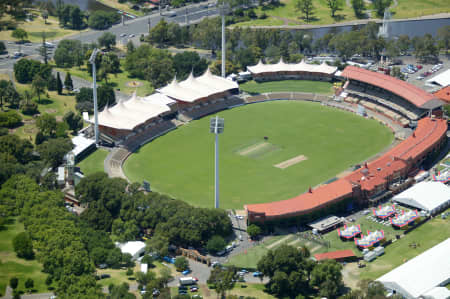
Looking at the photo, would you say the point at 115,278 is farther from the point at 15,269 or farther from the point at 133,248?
the point at 15,269

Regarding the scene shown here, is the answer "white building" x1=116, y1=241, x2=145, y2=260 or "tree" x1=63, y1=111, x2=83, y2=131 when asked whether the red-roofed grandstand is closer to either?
"white building" x1=116, y1=241, x2=145, y2=260

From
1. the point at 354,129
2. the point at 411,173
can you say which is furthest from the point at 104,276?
the point at 354,129

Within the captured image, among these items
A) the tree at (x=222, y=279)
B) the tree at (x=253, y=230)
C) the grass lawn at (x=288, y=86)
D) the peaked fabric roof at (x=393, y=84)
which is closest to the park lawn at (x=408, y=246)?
the tree at (x=253, y=230)

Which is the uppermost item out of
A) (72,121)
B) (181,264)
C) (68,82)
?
(68,82)

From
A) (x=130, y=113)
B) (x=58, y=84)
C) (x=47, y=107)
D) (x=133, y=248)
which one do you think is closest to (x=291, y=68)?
(x=130, y=113)

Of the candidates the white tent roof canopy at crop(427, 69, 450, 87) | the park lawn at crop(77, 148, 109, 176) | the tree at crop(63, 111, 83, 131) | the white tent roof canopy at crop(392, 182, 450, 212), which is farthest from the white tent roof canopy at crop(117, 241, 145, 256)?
the white tent roof canopy at crop(427, 69, 450, 87)

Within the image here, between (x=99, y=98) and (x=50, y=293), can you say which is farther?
(x=99, y=98)

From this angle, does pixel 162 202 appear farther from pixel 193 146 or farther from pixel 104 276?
pixel 193 146
